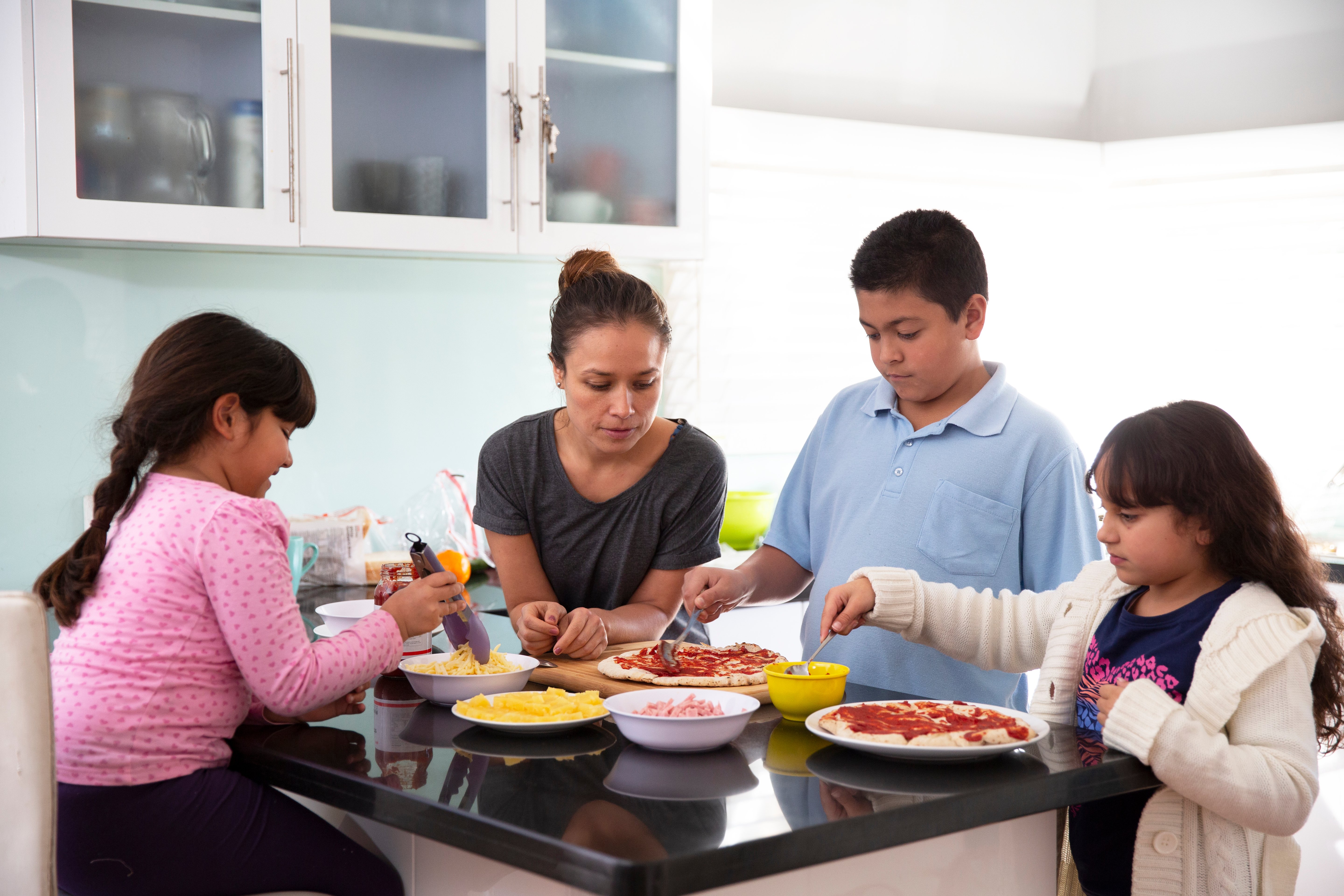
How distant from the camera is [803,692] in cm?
A: 138

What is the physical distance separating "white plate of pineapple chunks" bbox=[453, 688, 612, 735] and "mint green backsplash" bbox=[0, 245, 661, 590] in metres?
1.55

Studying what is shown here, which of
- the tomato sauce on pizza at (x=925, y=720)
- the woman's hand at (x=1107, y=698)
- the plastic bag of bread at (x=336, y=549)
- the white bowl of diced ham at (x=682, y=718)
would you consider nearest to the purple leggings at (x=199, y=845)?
the white bowl of diced ham at (x=682, y=718)

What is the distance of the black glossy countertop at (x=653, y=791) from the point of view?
0.99 meters

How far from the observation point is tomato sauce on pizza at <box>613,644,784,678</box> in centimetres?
157

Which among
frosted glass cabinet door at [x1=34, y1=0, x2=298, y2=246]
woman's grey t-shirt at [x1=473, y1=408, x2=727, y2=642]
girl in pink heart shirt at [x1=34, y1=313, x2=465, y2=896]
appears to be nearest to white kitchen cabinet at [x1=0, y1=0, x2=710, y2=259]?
frosted glass cabinet door at [x1=34, y1=0, x2=298, y2=246]

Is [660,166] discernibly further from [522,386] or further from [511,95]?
[522,386]

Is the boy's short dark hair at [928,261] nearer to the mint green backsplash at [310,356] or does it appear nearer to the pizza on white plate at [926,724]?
the pizza on white plate at [926,724]

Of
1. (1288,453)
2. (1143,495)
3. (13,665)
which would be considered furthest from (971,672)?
(1288,453)

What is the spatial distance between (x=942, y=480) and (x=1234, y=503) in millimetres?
510

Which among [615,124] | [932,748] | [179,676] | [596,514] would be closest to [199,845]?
[179,676]

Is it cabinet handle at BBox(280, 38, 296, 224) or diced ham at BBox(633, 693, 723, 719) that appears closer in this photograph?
diced ham at BBox(633, 693, 723, 719)

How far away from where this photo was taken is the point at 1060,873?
141cm

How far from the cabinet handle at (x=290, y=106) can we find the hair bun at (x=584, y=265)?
0.67m

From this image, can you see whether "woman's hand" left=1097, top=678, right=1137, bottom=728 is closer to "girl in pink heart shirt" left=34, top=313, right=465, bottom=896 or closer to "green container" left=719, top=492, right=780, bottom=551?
"girl in pink heart shirt" left=34, top=313, right=465, bottom=896
